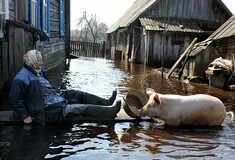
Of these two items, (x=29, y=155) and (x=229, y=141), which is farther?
(x=229, y=141)

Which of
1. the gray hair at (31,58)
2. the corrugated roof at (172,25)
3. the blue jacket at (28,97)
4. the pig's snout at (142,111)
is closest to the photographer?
the blue jacket at (28,97)

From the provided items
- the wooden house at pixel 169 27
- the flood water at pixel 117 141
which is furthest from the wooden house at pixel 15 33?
the wooden house at pixel 169 27

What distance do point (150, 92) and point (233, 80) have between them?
23.5 feet

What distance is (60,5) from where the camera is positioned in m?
18.2

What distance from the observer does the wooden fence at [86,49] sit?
36.8 meters

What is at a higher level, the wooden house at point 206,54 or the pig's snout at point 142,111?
the wooden house at point 206,54

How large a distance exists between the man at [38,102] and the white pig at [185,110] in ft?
2.62

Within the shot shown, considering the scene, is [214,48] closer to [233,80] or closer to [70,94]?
[233,80]

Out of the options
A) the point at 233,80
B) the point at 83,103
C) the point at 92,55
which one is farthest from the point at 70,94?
the point at 92,55

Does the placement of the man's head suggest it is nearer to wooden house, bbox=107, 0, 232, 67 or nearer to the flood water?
the flood water

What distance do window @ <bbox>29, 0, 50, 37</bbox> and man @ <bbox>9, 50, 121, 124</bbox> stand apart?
16.8 ft

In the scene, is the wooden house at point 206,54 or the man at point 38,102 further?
the wooden house at point 206,54

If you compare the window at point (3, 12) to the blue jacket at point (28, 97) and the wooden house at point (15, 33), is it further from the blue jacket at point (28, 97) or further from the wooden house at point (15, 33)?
the blue jacket at point (28, 97)

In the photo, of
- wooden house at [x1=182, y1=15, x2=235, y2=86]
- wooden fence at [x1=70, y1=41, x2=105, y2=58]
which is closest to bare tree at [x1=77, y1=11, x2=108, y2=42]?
wooden fence at [x1=70, y1=41, x2=105, y2=58]
